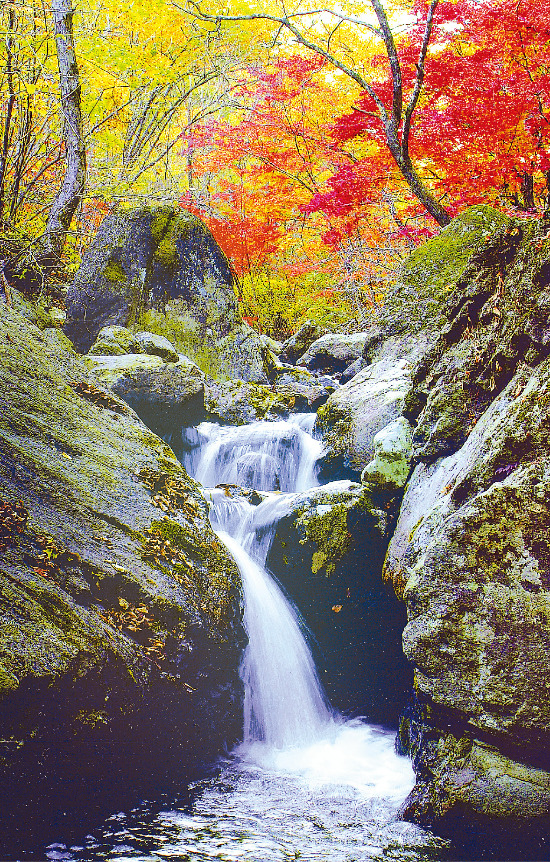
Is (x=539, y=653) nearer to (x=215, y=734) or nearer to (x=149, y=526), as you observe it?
(x=215, y=734)

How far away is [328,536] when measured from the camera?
18.2ft

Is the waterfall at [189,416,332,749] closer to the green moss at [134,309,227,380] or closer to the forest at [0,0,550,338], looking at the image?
the forest at [0,0,550,338]

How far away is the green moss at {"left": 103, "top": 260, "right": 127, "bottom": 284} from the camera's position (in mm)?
11711

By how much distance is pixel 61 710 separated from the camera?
311cm

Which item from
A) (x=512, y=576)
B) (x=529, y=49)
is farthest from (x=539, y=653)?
(x=529, y=49)

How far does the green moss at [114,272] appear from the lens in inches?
461

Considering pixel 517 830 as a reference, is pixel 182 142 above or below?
above

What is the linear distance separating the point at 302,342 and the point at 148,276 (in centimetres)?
580

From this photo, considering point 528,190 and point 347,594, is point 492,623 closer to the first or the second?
point 347,594

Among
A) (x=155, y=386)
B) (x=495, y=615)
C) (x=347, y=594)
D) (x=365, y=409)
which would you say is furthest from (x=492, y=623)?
(x=155, y=386)

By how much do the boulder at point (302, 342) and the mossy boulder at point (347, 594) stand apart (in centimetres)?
1087

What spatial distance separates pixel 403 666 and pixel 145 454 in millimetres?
2916

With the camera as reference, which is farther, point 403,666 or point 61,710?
point 403,666

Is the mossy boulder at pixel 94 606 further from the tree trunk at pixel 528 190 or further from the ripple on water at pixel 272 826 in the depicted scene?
the tree trunk at pixel 528 190
